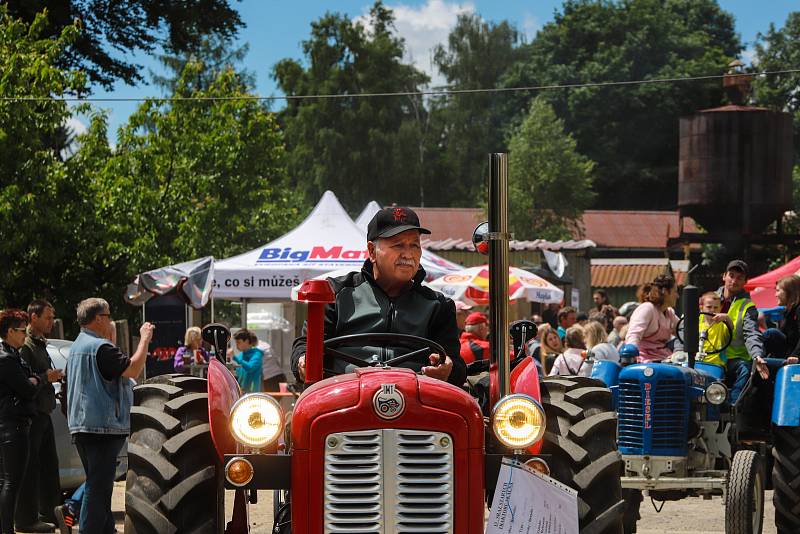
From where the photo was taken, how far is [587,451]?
6469 mm

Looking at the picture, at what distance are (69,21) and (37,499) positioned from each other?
2462 centimetres

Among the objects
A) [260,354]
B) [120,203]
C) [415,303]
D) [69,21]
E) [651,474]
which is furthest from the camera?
[69,21]

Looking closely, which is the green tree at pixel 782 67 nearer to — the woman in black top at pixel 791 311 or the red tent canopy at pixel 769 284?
the red tent canopy at pixel 769 284

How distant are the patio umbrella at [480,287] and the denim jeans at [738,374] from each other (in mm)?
6427

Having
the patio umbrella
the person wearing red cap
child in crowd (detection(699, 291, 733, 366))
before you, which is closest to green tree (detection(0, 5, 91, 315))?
the patio umbrella

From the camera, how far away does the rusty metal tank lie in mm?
49156

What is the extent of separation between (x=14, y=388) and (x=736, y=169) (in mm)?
41971

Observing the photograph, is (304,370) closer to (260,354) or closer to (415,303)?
(415,303)

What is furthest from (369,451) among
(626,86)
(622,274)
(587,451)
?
(626,86)

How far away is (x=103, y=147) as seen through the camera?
88.4ft

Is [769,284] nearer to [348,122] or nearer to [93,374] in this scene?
[93,374]

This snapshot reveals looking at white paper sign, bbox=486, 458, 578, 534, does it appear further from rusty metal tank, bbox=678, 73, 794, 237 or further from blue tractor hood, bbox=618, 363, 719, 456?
rusty metal tank, bbox=678, 73, 794, 237

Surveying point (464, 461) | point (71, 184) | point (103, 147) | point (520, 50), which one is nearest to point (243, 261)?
point (71, 184)

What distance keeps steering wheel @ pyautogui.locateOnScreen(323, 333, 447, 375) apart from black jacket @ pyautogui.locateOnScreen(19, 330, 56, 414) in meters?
5.49
